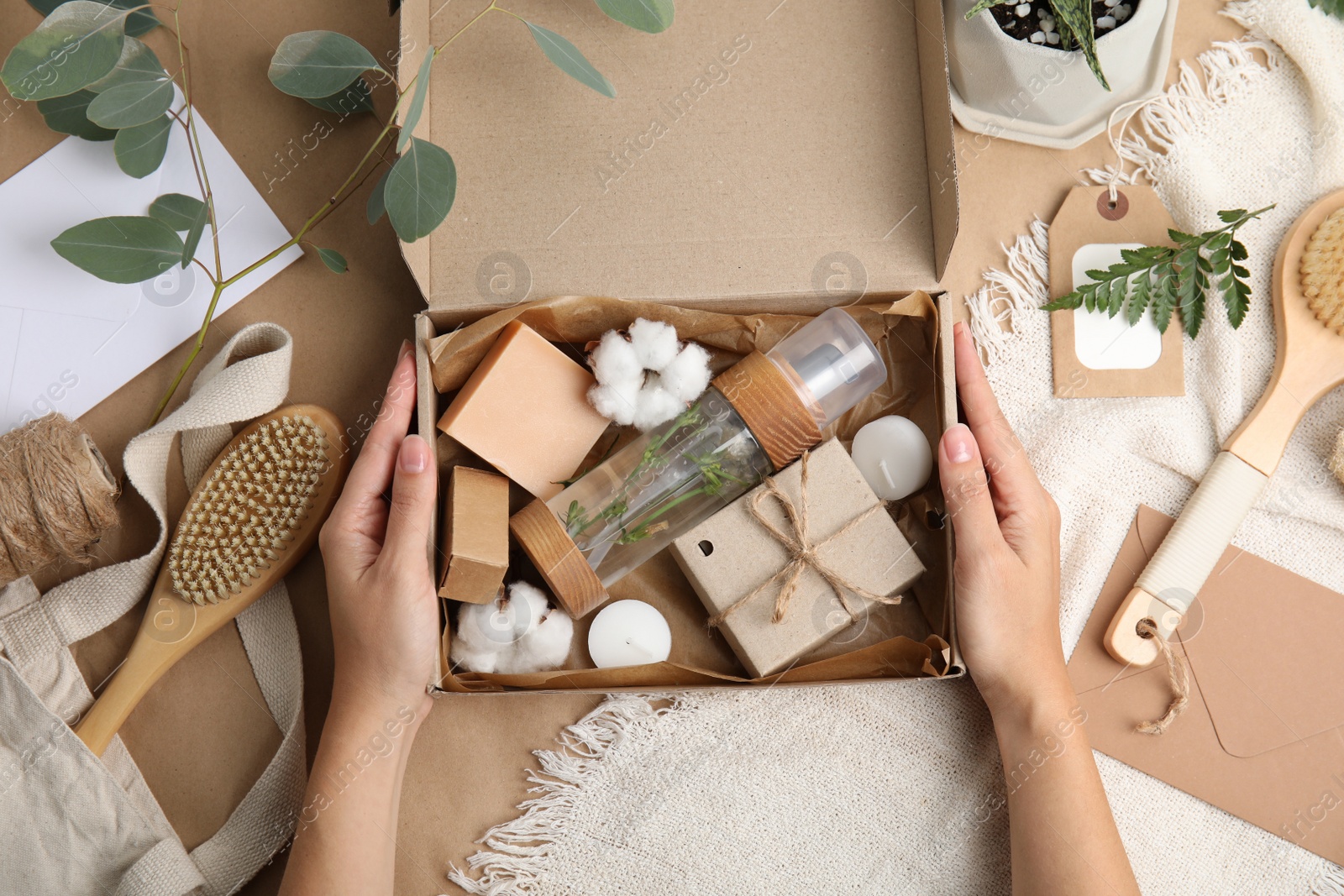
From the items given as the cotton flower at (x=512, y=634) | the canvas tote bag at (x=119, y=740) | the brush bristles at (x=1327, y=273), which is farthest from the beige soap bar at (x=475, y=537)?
the brush bristles at (x=1327, y=273)

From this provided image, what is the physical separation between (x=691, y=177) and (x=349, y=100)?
0.40 meters

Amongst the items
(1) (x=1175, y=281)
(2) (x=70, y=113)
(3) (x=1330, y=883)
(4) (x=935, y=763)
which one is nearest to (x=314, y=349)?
(2) (x=70, y=113)

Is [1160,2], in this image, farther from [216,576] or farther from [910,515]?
[216,576]

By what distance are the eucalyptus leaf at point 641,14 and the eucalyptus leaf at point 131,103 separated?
459 millimetres

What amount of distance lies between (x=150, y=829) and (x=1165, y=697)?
1.05m

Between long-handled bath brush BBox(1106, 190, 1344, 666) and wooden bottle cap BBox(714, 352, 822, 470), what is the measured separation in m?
0.41

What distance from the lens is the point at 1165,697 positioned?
930 mm

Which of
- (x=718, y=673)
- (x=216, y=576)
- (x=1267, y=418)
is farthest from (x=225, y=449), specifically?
(x=1267, y=418)

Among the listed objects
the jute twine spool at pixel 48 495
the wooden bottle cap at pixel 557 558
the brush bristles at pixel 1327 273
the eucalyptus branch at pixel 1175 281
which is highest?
the jute twine spool at pixel 48 495

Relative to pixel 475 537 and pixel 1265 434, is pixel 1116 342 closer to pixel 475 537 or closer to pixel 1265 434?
pixel 1265 434

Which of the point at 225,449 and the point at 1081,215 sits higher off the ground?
the point at 225,449

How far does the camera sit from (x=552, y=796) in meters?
0.92

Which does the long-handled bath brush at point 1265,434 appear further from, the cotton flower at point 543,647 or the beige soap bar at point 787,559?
the cotton flower at point 543,647

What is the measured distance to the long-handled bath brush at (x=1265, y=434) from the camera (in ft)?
3.04
